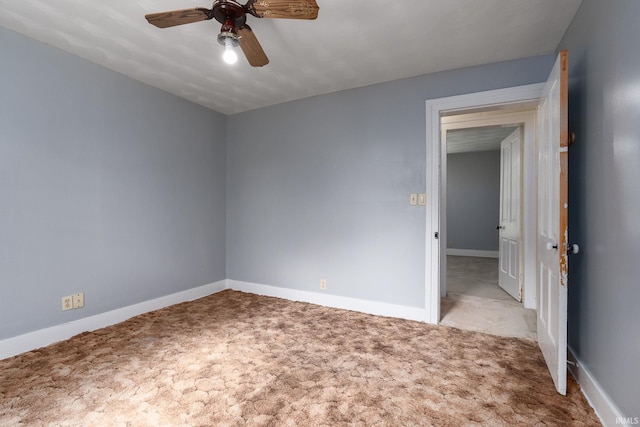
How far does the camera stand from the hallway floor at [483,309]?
2840 millimetres

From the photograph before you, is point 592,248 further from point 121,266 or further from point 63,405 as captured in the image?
point 121,266

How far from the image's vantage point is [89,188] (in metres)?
2.71

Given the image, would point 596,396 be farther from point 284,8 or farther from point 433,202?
point 284,8

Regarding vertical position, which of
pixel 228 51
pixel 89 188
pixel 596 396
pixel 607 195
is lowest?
pixel 596 396

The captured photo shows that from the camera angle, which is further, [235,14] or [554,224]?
[554,224]

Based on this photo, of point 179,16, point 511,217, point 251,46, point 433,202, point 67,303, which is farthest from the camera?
point 511,217

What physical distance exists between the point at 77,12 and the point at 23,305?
221 cm

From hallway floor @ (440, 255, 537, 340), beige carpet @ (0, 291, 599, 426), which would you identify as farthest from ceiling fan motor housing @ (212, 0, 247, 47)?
hallway floor @ (440, 255, 537, 340)

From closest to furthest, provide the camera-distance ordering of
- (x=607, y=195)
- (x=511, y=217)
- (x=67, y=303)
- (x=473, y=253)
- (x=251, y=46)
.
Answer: (x=607, y=195) → (x=251, y=46) → (x=67, y=303) → (x=511, y=217) → (x=473, y=253)

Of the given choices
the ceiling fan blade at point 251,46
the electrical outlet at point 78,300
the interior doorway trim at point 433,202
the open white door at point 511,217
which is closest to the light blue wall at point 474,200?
the open white door at point 511,217

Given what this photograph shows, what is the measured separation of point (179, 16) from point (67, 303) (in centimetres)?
250

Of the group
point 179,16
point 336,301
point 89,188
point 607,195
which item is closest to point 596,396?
point 607,195

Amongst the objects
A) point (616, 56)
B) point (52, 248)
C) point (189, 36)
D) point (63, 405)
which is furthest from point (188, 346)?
point (616, 56)

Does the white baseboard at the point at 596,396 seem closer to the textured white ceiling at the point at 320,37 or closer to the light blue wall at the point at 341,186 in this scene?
the light blue wall at the point at 341,186
